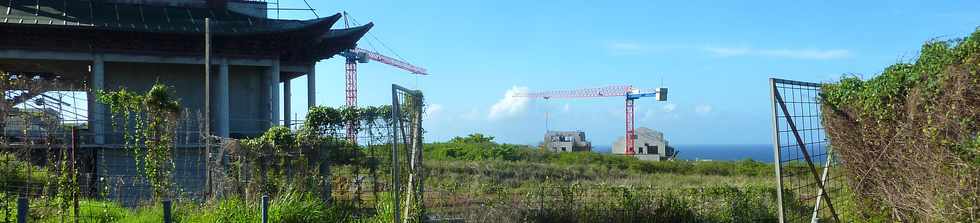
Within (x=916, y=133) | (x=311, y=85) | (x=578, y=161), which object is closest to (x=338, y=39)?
(x=311, y=85)

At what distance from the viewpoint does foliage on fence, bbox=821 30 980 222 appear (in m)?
6.98

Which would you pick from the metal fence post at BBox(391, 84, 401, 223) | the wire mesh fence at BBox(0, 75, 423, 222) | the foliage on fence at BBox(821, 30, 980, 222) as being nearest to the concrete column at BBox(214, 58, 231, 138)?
the wire mesh fence at BBox(0, 75, 423, 222)

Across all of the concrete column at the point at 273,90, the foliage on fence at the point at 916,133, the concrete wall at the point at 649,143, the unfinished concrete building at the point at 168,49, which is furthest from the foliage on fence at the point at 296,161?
the concrete wall at the point at 649,143

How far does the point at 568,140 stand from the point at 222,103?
42.1 meters

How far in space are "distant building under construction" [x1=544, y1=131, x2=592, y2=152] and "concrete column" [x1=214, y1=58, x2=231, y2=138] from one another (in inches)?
1432

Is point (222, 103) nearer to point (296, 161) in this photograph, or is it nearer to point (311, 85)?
point (311, 85)

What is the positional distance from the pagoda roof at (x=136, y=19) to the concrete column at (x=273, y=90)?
1.37m

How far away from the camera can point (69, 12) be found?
22.2 metres

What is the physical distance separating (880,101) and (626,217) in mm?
3504

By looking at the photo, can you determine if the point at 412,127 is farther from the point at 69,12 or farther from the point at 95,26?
the point at 69,12

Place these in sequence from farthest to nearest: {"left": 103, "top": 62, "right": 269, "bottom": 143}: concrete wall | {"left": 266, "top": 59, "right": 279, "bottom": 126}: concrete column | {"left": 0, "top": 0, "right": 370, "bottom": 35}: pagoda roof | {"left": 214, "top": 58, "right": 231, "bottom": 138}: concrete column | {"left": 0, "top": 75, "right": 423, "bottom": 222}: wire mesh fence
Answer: {"left": 266, "top": 59, "right": 279, "bottom": 126}: concrete column
{"left": 103, "top": 62, "right": 269, "bottom": 143}: concrete wall
{"left": 214, "top": 58, "right": 231, "bottom": 138}: concrete column
{"left": 0, "top": 0, "right": 370, "bottom": 35}: pagoda roof
{"left": 0, "top": 75, "right": 423, "bottom": 222}: wire mesh fence

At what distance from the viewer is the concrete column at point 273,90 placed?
81.7 ft

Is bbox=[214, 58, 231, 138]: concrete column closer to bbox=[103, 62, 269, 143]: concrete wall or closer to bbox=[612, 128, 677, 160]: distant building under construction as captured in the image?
bbox=[103, 62, 269, 143]: concrete wall

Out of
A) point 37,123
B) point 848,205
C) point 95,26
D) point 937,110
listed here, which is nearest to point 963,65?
point 937,110
